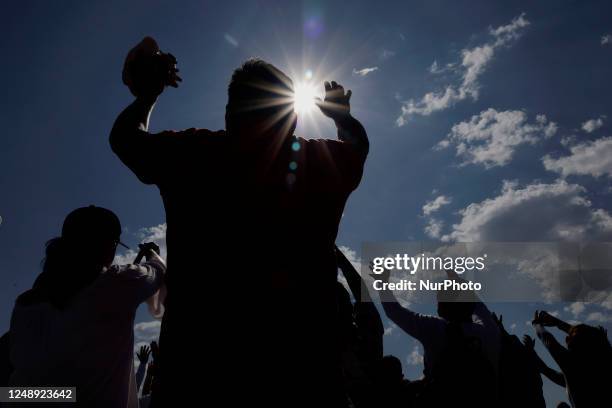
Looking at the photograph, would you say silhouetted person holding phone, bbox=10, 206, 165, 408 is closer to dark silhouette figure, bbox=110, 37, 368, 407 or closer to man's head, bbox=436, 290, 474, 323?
dark silhouette figure, bbox=110, 37, 368, 407

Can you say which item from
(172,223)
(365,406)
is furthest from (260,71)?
(365,406)

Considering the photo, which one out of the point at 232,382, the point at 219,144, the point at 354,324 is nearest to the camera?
the point at 232,382

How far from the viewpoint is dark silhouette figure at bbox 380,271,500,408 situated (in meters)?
3.35

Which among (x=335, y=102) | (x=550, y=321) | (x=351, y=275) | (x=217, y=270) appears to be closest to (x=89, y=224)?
(x=217, y=270)

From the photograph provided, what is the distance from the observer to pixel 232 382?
135 cm

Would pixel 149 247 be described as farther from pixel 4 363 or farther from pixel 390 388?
pixel 390 388

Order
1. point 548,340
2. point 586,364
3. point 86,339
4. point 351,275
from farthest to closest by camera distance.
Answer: point 548,340
point 586,364
point 351,275
point 86,339

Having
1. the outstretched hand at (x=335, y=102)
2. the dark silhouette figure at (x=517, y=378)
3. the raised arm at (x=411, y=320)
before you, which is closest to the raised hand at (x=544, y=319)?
the dark silhouette figure at (x=517, y=378)

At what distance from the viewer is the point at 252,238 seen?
5.05 feet

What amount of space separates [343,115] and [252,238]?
35.0 inches

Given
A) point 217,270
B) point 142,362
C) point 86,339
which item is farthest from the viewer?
point 142,362

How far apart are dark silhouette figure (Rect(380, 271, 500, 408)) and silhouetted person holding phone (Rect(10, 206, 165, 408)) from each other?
8.37ft

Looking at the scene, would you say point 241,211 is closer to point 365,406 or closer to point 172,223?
point 172,223

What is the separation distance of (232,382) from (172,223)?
2.18ft
